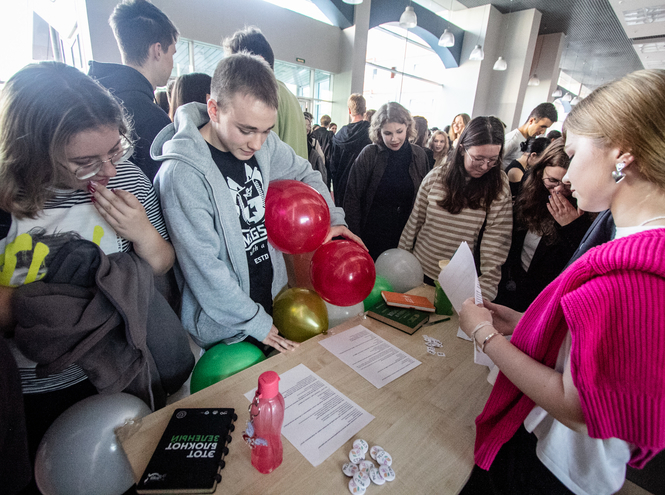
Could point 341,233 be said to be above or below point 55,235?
below

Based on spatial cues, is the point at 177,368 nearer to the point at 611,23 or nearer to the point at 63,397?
the point at 63,397

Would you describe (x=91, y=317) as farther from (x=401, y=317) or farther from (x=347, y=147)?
(x=347, y=147)

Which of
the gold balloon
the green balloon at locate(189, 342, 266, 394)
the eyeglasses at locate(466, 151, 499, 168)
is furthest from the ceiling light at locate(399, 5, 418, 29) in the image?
the green balloon at locate(189, 342, 266, 394)

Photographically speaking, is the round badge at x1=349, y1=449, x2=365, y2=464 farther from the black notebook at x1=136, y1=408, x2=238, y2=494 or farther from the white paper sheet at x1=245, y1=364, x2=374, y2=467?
the black notebook at x1=136, y1=408, x2=238, y2=494

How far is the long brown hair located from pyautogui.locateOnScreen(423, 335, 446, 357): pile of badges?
2.60ft

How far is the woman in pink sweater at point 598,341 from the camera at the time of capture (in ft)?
1.63

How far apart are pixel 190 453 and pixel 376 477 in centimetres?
41

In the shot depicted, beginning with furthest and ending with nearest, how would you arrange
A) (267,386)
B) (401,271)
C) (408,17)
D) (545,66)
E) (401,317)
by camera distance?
(545,66) < (408,17) < (401,271) < (401,317) < (267,386)

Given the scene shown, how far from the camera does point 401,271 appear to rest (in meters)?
1.59

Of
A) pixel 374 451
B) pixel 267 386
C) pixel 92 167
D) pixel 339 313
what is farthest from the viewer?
pixel 339 313

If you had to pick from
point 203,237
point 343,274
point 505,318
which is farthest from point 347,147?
point 505,318

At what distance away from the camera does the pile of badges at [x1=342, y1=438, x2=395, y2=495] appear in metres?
0.66

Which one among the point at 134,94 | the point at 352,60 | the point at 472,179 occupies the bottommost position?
the point at 472,179

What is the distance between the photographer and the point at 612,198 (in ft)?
2.34
